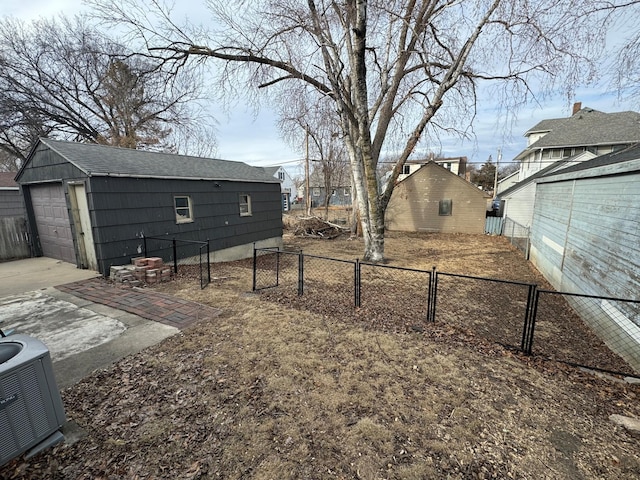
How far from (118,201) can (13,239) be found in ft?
17.5

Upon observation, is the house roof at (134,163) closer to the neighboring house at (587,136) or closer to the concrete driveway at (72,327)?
the concrete driveway at (72,327)

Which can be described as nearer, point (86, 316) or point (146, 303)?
point (86, 316)

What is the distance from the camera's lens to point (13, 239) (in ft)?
30.2

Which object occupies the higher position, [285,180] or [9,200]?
[285,180]

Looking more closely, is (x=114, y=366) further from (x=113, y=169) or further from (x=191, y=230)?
(x=191, y=230)

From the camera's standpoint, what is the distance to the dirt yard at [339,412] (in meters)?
2.25

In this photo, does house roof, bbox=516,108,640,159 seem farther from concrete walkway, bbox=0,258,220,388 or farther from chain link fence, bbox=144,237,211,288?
concrete walkway, bbox=0,258,220,388

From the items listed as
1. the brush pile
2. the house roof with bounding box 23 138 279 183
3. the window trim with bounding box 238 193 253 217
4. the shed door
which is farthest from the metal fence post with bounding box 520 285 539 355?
the brush pile

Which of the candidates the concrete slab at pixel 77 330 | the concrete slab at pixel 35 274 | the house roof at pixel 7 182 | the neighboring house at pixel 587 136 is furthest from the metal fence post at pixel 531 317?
the neighboring house at pixel 587 136

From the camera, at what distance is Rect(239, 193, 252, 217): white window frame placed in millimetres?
11751

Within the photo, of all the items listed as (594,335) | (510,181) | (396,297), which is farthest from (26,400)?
(510,181)

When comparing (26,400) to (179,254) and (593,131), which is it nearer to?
(179,254)

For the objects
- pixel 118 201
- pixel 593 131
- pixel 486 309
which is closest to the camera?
pixel 486 309

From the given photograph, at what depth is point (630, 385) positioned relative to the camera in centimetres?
345
